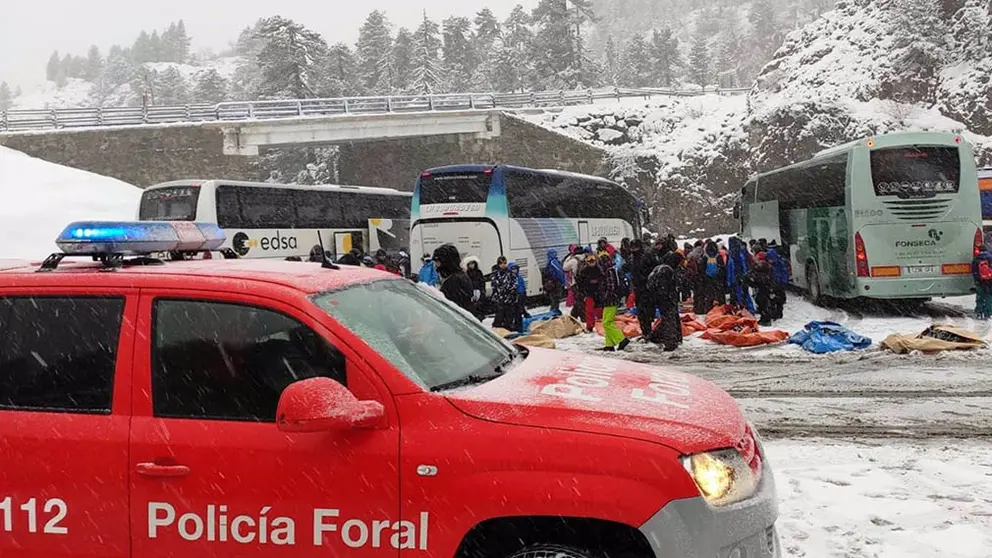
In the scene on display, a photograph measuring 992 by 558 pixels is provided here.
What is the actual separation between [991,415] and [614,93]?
49.7m

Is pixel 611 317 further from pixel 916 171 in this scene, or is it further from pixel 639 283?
pixel 916 171

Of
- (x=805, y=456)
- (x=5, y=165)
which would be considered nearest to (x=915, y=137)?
(x=805, y=456)

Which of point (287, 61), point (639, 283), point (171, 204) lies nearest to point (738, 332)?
point (639, 283)

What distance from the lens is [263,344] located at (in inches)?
129

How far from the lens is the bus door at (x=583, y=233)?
82.6ft

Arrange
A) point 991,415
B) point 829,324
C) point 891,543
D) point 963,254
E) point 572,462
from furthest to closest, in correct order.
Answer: point 963,254
point 829,324
point 991,415
point 891,543
point 572,462

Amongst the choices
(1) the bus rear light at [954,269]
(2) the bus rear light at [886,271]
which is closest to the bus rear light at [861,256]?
(2) the bus rear light at [886,271]

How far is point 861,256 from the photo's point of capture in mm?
15836

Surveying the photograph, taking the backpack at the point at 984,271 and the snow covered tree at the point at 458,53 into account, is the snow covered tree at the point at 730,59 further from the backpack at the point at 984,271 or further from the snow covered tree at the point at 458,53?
the backpack at the point at 984,271

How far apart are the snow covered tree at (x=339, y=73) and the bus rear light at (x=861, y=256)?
61422mm

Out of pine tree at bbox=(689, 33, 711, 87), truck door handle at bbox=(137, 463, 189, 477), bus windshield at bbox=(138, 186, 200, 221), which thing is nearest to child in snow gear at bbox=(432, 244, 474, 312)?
truck door handle at bbox=(137, 463, 189, 477)

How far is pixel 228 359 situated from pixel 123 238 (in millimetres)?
858

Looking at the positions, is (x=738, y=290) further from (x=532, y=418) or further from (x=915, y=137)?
(x=532, y=418)

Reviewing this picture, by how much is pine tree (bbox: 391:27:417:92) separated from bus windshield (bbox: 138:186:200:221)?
203 feet
